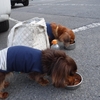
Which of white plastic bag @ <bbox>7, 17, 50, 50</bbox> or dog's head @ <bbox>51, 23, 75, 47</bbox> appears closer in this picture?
white plastic bag @ <bbox>7, 17, 50, 50</bbox>

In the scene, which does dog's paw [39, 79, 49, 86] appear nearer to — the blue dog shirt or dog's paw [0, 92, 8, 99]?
the blue dog shirt

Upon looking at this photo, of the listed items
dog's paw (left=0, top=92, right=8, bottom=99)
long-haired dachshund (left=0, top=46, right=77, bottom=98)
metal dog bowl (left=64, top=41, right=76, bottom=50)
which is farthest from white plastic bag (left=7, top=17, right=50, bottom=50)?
dog's paw (left=0, top=92, right=8, bottom=99)

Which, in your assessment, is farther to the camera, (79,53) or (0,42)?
(0,42)

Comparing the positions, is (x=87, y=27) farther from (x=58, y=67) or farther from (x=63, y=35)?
(x=58, y=67)

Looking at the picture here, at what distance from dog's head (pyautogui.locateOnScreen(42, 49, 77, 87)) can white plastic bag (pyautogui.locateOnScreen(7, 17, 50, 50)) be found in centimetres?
69

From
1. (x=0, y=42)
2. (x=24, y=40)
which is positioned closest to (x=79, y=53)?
(x=24, y=40)

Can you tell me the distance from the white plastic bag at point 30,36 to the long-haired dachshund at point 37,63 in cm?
60

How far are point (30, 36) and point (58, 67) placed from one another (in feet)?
3.09

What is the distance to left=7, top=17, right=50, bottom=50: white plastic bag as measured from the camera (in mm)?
2674

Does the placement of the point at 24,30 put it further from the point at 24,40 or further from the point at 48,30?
the point at 48,30

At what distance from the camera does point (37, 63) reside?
1998mm

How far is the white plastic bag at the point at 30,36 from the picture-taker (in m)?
2.67

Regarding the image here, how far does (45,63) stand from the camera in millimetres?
1979

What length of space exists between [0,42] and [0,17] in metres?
0.46
